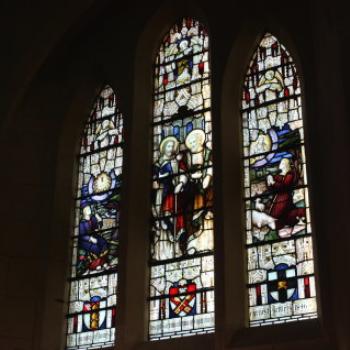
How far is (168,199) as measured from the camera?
853 cm

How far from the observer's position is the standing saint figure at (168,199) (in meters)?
8.29

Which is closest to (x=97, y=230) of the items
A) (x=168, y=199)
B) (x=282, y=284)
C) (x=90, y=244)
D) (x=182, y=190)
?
(x=90, y=244)

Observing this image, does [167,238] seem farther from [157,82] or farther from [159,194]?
[157,82]

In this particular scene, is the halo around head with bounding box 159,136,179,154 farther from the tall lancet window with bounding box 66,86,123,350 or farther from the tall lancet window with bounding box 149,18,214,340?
the tall lancet window with bounding box 66,86,123,350

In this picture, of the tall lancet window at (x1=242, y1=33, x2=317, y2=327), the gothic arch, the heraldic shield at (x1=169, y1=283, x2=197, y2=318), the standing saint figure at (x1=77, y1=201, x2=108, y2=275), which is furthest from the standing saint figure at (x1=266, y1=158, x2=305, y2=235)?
the standing saint figure at (x1=77, y1=201, x2=108, y2=275)

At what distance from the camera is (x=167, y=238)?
832 cm

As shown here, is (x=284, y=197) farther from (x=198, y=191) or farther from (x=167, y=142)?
(x=167, y=142)

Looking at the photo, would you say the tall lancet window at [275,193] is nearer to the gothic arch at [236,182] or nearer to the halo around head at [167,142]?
the gothic arch at [236,182]

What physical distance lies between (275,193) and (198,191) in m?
0.84

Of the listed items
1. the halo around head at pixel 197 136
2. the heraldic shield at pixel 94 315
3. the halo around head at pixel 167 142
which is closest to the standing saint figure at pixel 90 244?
the heraldic shield at pixel 94 315

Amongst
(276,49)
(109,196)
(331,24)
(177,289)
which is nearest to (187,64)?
(276,49)

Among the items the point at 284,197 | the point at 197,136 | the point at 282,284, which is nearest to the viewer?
the point at 282,284

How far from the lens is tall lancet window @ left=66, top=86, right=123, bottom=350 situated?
841cm

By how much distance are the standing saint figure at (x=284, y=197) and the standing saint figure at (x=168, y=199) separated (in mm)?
981
